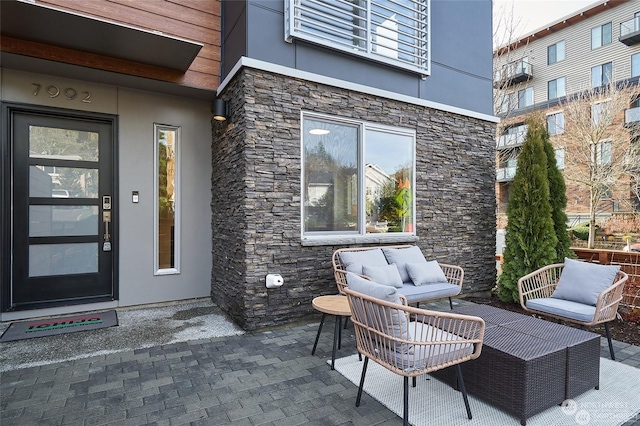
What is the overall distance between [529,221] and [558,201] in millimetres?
527

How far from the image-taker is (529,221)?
5.14 metres

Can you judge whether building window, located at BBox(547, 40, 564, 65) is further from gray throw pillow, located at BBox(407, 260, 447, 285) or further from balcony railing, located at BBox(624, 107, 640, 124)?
gray throw pillow, located at BBox(407, 260, 447, 285)

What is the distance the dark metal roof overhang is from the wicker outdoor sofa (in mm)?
2961

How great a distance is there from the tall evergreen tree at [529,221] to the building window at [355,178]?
1.55m

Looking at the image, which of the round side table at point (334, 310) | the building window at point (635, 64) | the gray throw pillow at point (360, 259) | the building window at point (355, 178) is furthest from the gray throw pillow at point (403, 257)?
the building window at point (635, 64)

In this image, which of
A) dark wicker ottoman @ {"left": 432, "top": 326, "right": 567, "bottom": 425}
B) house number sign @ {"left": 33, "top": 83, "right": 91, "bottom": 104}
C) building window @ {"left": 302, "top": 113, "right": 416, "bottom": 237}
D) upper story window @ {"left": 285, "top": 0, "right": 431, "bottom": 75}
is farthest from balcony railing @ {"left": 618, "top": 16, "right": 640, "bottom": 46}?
house number sign @ {"left": 33, "top": 83, "right": 91, "bottom": 104}

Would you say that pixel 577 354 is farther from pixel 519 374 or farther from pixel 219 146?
pixel 219 146

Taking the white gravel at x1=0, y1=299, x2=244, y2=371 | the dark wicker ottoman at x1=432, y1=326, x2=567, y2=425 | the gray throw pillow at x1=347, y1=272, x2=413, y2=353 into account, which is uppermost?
the gray throw pillow at x1=347, y1=272, x2=413, y2=353

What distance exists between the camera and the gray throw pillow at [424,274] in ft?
14.0

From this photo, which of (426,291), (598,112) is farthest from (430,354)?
(598,112)

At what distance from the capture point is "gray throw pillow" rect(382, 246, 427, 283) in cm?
440

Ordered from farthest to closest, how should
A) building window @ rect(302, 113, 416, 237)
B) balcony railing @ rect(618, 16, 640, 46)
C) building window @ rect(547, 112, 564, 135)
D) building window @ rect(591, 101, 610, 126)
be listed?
balcony railing @ rect(618, 16, 640, 46)
building window @ rect(547, 112, 564, 135)
building window @ rect(591, 101, 610, 126)
building window @ rect(302, 113, 416, 237)

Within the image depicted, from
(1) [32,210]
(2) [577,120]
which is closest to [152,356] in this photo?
(1) [32,210]

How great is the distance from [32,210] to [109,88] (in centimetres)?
178
